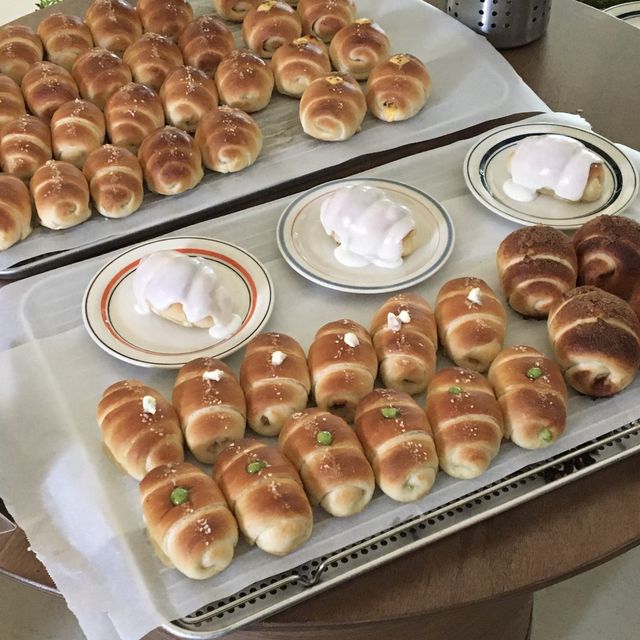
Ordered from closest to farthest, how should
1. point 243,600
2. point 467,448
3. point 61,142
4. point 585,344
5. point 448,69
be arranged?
point 243,600 < point 467,448 < point 585,344 < point 61,142 < point 448,69

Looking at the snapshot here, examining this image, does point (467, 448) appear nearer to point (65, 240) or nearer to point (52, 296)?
point (52, 296)

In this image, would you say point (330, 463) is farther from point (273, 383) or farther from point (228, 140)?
point (228, 140)

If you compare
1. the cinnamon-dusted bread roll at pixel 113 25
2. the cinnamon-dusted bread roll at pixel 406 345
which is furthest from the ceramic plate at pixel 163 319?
the cinnamon-dusted bread roll at pixel 113 25

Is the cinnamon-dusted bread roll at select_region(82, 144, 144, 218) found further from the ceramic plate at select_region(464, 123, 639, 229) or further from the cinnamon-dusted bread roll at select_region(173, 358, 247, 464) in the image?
A: the ceramic plate at select_region(464, 123, 639, 229)

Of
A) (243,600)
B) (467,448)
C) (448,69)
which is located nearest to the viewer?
(243,600)

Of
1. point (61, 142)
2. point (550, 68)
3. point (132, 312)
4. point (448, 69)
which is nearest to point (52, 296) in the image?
point (132, 312)

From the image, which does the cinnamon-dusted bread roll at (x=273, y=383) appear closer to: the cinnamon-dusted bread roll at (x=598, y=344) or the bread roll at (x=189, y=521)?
the bread roll at (x=189, y=521)

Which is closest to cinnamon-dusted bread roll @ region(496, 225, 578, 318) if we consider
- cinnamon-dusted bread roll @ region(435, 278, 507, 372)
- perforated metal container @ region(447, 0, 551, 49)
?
cinnamon-dusted bread roll @ region(435, 278, 507, 372)

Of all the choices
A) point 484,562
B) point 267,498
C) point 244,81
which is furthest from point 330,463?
point 244,81
